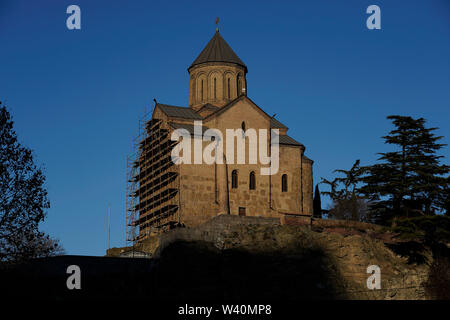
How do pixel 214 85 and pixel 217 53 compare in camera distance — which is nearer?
pixel 214 85

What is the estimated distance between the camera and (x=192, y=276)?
32688 millimetres

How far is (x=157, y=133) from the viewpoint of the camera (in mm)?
44625

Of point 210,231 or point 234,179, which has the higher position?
point 234,179

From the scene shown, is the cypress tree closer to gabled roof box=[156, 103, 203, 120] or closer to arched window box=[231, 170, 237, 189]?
arched window box=[231, 170, 237, 189]

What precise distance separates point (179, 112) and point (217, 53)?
5.83m

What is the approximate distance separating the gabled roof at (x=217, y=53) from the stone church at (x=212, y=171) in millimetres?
78

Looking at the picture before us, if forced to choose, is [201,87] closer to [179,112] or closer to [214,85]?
[214,85]

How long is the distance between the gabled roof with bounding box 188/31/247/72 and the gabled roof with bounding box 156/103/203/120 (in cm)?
396

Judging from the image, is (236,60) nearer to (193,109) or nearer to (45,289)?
(193,109)

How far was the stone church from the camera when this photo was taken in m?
41.3

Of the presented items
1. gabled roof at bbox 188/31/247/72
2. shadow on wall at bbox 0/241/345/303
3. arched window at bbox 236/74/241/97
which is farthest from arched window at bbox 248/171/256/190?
gabled roof at bbox 188/31/247/72

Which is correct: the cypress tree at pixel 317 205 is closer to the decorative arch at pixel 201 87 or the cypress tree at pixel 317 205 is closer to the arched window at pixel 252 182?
the arched window at pixel 252 182

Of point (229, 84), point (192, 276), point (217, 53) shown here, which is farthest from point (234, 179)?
point (192, 276)
